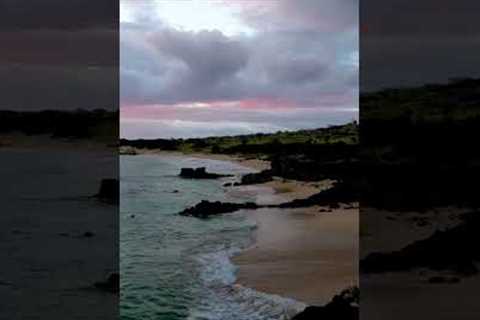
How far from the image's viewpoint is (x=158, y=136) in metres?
3.93

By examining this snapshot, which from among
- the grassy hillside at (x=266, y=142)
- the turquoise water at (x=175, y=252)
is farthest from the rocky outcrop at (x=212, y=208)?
the grassy hillside at (x=266, y=142)

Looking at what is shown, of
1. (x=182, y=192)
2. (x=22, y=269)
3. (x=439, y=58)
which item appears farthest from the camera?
(x=182, y=192)

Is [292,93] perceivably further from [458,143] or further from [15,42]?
[15,42]

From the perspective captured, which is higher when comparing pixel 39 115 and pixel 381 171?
pixel 39 115

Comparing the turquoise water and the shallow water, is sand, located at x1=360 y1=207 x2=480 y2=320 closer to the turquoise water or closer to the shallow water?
the turquoise water

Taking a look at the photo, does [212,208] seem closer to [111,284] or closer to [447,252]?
[111,284]

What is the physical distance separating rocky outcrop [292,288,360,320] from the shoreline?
0.10ft

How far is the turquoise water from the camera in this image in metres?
3.83

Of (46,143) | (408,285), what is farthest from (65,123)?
(408,285)

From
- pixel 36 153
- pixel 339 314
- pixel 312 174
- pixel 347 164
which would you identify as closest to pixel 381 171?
pixel 347 164

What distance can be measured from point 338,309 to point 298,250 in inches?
15.0

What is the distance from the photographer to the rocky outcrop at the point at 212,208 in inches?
155

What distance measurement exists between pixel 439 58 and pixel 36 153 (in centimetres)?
207

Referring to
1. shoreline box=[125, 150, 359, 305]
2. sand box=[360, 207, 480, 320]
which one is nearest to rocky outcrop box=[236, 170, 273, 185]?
shoreline box=[125, 150, 359, 305]
